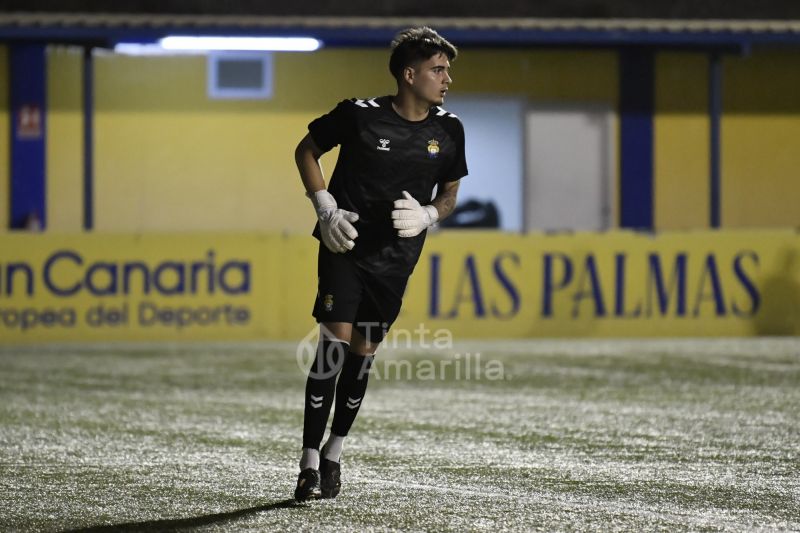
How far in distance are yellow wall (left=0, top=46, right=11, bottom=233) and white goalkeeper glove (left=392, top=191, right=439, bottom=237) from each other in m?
14.6

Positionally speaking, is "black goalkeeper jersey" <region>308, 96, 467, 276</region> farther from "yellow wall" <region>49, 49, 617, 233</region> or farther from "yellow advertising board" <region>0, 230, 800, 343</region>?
"yellow wall" <region>49, 49, 617, 233</region>

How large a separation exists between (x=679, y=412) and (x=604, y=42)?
Result: 10587mm

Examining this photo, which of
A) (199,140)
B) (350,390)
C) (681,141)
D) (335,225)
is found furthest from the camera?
(681,141)

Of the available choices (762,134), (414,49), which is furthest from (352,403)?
(762,134)

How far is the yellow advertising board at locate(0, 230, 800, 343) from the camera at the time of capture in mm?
14469

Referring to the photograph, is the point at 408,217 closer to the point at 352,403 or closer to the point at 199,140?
the point at 352,403

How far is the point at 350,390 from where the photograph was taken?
5996mm

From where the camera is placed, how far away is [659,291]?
49.5 feet

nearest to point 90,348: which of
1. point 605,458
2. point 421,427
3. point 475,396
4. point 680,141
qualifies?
point 475,396

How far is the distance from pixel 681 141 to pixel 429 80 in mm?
15423

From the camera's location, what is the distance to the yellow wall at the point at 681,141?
20.6 meters

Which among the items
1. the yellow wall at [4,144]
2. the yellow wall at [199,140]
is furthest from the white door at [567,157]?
the yellow wall at [4,144]

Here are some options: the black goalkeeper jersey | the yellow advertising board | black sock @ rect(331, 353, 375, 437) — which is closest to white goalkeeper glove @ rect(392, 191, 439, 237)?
the black goalkeeper jersey

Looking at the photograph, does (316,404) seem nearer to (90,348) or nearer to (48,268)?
(90,348)
